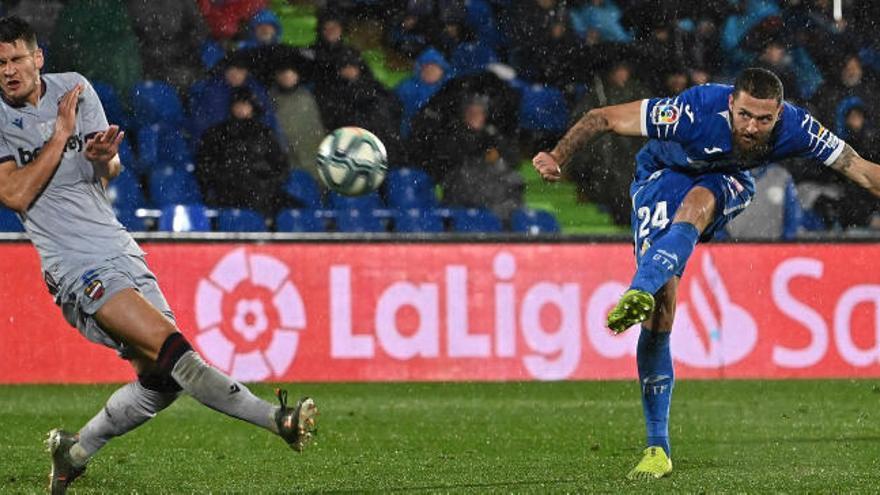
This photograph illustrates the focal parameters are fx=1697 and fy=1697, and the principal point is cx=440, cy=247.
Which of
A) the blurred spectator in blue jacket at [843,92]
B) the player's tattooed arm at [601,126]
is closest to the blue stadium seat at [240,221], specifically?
the blurred spectator in blue jacket at [843,92]

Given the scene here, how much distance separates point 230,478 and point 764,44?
27.5 feet

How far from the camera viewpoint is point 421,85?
13.7 m

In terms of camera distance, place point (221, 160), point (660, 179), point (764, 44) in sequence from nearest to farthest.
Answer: point (660, 179) < point (221, 160) < point (764, 44)

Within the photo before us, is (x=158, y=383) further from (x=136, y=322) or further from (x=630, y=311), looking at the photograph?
(x=630, y=311)

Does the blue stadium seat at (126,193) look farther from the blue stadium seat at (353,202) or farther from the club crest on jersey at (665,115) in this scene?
the club crest on jersey at (665,115)

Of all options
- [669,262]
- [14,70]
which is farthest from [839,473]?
[14,70]

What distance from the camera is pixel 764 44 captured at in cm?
1430

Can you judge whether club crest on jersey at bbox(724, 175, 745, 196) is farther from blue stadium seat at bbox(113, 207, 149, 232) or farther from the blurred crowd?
blue stadium seat at bbox(113, 207, 149, 232)

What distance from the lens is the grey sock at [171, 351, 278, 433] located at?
5840 millimetres

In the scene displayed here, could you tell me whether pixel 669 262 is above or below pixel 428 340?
above

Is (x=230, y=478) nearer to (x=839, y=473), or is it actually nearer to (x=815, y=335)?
(x=839, y=473)

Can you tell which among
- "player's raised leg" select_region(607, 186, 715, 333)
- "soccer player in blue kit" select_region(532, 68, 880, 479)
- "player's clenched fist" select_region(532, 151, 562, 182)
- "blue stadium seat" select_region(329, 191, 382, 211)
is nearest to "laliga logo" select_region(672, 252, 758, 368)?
"blue stadium seat" select_region(329, 191, 382, 211)

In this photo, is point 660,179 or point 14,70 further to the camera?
point 660,179

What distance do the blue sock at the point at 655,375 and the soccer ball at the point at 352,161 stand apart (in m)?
2.48
